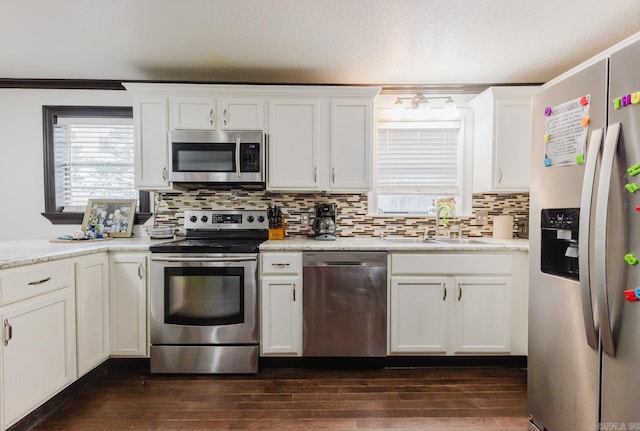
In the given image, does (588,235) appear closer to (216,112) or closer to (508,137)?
(508,137)

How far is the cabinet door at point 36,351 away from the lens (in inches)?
60.6

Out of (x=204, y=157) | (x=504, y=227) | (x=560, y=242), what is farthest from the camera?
(x=504, y=227)

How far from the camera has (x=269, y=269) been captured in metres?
2.33

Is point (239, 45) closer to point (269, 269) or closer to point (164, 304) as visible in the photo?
point (269, 269)

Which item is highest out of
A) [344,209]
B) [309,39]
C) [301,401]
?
[309,39]

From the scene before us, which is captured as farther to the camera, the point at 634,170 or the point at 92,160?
the point at 92,160

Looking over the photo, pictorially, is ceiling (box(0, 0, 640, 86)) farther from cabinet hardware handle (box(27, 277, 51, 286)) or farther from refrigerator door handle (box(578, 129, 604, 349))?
cabinet hardware handle (box(27, 277, 51, 286))

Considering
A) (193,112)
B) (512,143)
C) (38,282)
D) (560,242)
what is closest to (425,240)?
(512,143)

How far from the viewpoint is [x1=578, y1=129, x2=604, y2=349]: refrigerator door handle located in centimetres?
120

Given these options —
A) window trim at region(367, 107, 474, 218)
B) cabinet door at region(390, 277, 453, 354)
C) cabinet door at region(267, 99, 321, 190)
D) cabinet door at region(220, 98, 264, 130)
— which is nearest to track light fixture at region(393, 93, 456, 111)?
window trim at region(367, 107, 474, 218)

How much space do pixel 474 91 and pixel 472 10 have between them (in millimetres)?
1247

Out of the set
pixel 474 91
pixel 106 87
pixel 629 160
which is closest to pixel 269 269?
pixel 629 160

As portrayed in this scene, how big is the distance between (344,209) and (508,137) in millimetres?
1485

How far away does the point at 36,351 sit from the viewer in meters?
1.68
